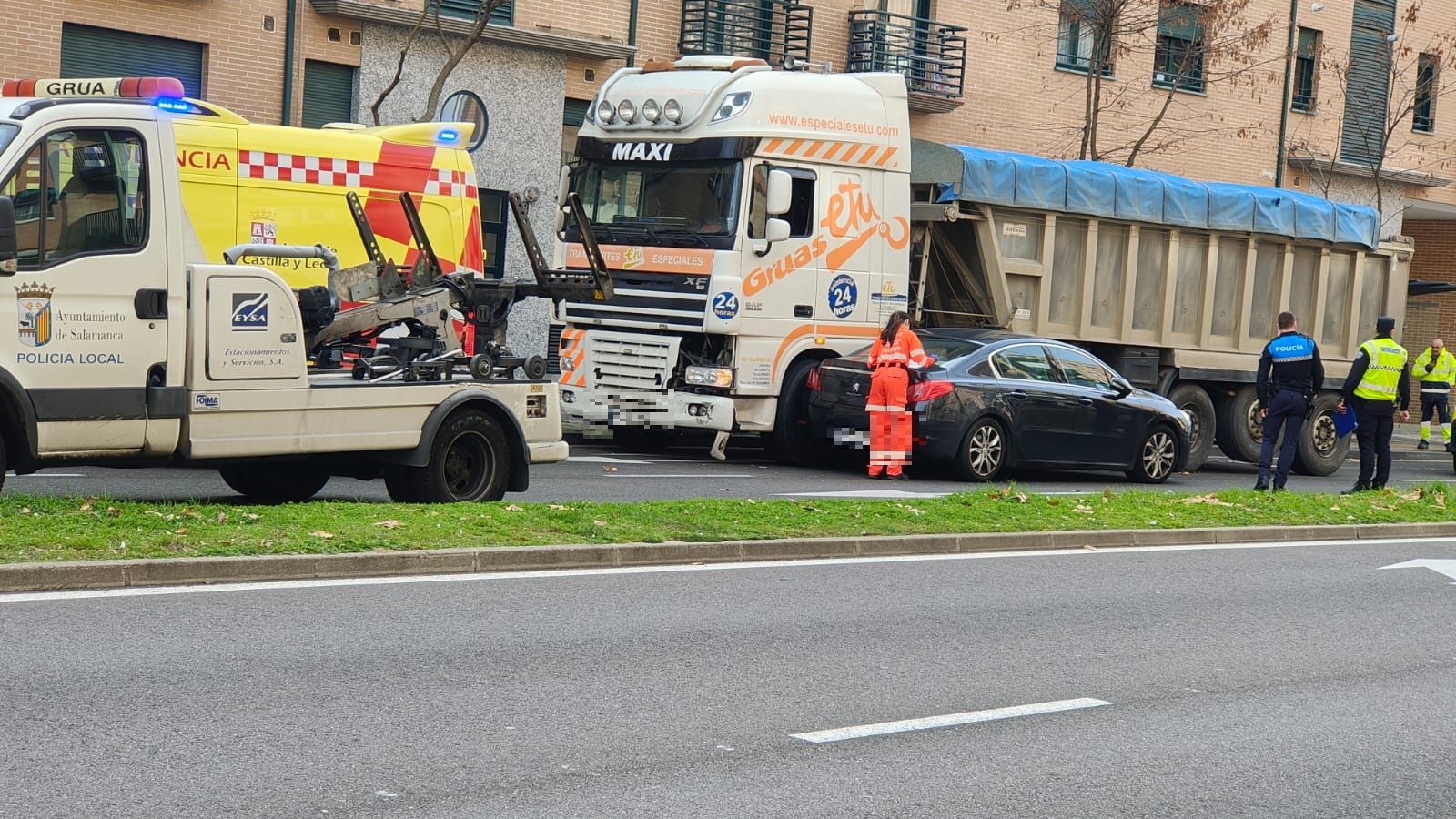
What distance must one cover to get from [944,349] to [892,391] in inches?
45.6

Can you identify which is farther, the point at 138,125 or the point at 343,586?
the point at 138,125

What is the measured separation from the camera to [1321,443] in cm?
2248

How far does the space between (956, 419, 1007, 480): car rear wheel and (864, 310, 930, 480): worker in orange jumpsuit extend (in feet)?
1.94

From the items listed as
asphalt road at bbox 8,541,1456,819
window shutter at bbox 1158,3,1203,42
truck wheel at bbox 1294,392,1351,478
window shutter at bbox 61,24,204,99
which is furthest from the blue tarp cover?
window shutter at bbox 61,24,204,99

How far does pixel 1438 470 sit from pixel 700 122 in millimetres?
14068

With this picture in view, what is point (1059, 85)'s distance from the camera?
32.5 metres

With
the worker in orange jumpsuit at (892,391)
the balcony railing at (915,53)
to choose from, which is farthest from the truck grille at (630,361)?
the balcony railing at (915,53)

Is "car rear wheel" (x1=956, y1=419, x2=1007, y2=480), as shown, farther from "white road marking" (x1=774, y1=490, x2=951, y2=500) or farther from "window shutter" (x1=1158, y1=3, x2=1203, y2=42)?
"window shutter" (x1=1158, y1=3, x2=1203, y2=42)

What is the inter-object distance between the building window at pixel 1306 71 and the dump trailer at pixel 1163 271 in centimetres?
1299

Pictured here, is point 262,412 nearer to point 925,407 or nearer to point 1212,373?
point 925,407

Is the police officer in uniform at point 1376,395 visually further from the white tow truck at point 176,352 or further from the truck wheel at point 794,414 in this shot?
the white tow truck at point 176,352

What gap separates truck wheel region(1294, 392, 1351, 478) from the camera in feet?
73.2

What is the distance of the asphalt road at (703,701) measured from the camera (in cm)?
582

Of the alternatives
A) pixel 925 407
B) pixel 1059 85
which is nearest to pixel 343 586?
pixel 925 407
